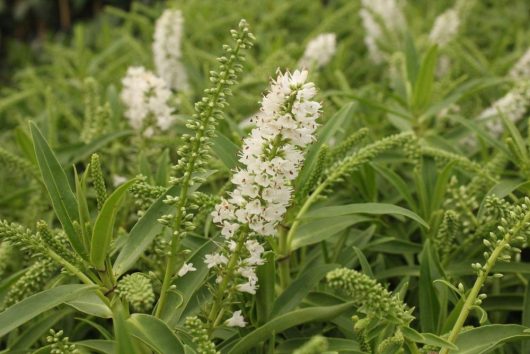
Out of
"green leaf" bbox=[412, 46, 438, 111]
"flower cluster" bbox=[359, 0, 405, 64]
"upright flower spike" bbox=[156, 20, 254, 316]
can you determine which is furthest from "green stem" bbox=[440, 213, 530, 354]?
"flower cluster" bbox=[359, 0, 405, 64]

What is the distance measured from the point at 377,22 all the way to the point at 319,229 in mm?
1559

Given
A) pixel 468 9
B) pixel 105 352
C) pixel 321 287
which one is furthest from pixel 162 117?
pixel 468 9

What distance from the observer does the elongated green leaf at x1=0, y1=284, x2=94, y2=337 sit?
3.59ft

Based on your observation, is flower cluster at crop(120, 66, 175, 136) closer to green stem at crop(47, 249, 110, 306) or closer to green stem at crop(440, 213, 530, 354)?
green stem at crop(47, 249, 110, 306)

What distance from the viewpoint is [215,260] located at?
3.98 ft

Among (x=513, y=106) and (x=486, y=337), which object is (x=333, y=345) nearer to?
(x=486, y=337)

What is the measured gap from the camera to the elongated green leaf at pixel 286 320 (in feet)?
3.94

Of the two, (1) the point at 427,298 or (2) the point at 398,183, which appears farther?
(2) the point at 398,183

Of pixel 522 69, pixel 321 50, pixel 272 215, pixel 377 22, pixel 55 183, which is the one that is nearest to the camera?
pixel 272 215

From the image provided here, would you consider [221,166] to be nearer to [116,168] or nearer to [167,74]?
[116,168]

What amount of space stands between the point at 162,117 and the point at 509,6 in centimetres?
221

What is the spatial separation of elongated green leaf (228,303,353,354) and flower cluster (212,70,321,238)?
7.3 inches

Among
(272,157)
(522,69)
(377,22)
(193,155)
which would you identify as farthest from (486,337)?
(377,22)

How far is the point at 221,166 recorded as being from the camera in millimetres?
1701
